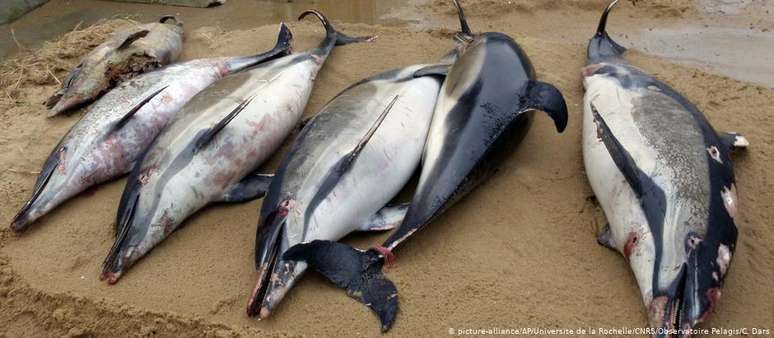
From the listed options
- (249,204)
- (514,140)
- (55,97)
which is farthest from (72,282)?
(514,140)

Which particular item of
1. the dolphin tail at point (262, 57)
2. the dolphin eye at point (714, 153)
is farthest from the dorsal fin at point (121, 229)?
the dolphin eye at point (714, 153)

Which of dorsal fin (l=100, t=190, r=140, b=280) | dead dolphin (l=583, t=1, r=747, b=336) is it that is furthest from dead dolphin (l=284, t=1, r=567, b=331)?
dorsal fin (l=100, t=190, r=140, b=280)

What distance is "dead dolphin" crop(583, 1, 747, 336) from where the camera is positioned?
3008 millimetres

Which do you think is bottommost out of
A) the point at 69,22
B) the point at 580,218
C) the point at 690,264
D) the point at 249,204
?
the point at 69,22

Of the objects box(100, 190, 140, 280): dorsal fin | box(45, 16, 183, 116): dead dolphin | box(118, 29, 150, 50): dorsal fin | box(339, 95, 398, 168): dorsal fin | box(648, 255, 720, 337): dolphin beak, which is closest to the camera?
box(648, 255, 720, 337): dolphin beak

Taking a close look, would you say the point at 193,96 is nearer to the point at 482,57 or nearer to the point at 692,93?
the point at 482,57

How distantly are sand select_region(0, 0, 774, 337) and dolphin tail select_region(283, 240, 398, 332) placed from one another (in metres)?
0.08

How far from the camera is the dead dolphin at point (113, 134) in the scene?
4336 mm

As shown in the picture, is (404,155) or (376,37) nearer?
(404,155)

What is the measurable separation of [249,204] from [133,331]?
44.4 inches

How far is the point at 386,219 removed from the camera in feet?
12.6

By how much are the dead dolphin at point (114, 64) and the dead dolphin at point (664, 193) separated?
3.94 meters

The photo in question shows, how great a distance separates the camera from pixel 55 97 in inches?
220
